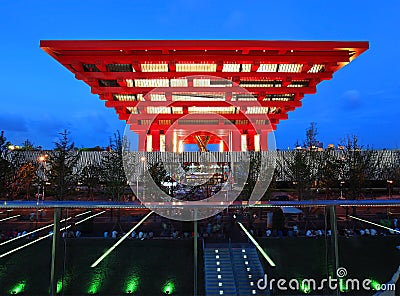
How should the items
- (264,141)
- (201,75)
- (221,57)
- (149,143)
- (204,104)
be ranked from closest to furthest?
(221,57)
(201,75)
(204,104)
(264,141)
(149,143)

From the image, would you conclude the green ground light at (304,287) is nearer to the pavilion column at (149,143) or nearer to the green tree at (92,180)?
the green tree at (92,180)

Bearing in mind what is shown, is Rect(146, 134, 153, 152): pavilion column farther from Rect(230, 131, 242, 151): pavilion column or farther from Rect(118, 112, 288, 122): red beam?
Rect(230, 131, 242, 151): pavilion column

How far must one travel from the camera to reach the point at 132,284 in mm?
8945

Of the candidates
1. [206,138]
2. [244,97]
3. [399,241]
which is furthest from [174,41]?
[206,138]

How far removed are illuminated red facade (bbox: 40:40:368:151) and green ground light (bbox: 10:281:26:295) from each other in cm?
1371

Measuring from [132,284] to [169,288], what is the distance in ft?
3.66

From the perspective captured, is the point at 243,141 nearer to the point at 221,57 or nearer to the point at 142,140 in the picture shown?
the point at 142,140

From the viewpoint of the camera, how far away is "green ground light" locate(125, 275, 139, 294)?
8.80 metres

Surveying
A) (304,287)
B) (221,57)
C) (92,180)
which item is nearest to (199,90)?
(221,57)

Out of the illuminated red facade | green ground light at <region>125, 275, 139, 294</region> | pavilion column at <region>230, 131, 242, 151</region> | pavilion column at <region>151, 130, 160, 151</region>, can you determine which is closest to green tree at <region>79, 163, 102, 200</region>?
the illuminated red facade

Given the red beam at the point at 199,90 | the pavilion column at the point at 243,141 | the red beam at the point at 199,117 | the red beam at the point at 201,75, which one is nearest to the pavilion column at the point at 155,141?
the red beam at the point at 199,117

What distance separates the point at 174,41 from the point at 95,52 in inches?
195

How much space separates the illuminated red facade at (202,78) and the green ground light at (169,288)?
543 inches

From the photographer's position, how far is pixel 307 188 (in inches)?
729
